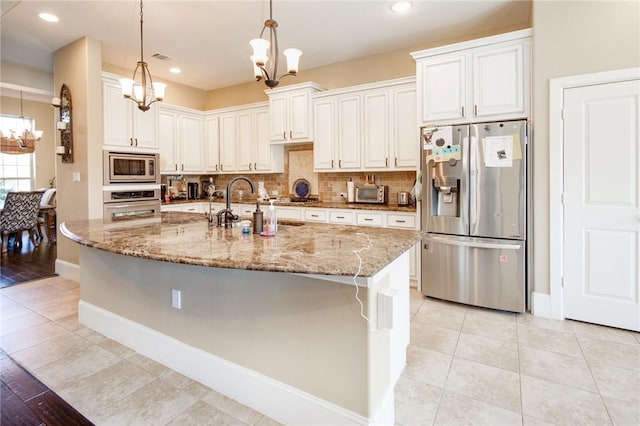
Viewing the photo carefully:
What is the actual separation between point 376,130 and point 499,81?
1426mm

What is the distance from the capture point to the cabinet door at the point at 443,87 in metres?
3.31

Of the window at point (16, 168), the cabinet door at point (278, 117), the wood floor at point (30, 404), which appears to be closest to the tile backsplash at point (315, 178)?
the cabinet door at point (278, 117)

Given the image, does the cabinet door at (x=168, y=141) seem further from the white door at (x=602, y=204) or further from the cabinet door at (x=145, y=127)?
the white door at (x=602, y=204)

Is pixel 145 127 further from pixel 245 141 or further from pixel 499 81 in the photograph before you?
pixel 499 81

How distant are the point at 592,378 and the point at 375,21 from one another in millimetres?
3557

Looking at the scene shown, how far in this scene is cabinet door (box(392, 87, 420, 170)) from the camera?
3920 millimetres

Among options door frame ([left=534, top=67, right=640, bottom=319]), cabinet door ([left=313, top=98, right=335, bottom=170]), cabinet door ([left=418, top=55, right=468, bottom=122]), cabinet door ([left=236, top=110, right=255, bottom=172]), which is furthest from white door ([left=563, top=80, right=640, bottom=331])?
cabinet door ([left=236, top=110, right=255, bottom=172])

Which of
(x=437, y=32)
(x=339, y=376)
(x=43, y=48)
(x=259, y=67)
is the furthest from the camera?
(x=43, y=48)

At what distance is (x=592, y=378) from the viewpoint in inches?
81.5

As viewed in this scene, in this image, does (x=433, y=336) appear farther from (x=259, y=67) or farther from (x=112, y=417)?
(x=259, y=67)

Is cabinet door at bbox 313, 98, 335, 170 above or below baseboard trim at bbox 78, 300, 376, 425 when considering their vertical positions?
above

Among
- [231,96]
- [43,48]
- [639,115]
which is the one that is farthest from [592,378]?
[43,48]

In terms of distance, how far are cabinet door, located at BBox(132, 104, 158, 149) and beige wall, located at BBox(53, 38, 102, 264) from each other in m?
0.45

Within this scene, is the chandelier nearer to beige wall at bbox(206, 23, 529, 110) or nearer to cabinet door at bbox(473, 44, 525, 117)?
→ beige wall at bbox(206, 23, 529, 110)
